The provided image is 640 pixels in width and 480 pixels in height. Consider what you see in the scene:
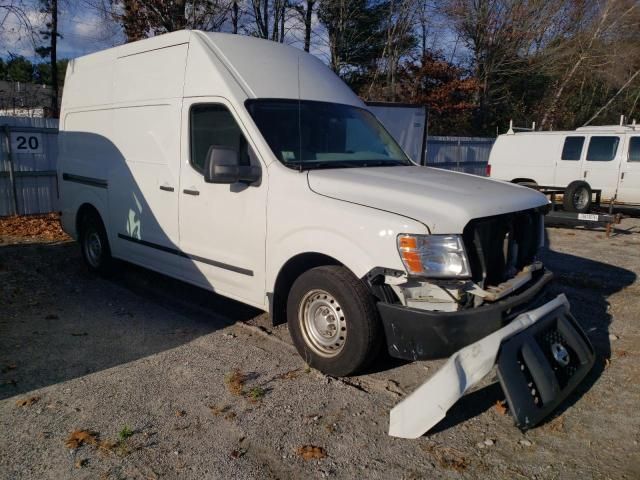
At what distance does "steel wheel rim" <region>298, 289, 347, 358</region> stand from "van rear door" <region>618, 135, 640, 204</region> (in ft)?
35.7

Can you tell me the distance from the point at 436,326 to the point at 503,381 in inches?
20.6

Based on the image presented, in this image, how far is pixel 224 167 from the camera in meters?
4.23

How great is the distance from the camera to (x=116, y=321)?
545 cm

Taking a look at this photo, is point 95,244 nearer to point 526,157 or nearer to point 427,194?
point 427,194

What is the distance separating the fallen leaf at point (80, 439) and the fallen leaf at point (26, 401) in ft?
1.94

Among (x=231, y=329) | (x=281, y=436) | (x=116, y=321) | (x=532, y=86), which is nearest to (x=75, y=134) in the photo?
(x=116, y=321)

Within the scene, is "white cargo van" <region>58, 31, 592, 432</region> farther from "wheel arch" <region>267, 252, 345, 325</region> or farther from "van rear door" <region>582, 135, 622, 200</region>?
"van rear door" <region>582, 135, 622, 200</region>

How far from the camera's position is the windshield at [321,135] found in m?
4.54

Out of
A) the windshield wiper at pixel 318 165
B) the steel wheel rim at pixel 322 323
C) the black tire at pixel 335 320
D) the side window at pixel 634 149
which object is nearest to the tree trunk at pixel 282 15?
the side window at pixel 634 149

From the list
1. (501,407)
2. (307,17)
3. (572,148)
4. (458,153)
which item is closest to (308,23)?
(307,17)

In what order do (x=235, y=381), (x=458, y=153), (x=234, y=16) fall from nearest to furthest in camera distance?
1. (x=235, y=381)
2. (x=234, y=16)
3. (x=458, y=153)

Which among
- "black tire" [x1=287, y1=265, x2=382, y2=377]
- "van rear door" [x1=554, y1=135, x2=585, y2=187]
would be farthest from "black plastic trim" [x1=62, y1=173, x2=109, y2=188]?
"van rear door" [x1=554, y1=135, x2=585, y2=187]

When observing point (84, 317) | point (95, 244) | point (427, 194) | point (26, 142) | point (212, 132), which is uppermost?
point (212, 132)

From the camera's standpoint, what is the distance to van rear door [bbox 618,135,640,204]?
12180 mm
